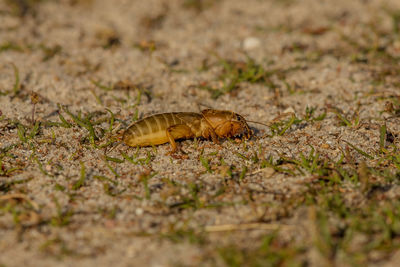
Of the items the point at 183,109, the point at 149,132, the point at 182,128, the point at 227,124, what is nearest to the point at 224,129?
the point at 227,124

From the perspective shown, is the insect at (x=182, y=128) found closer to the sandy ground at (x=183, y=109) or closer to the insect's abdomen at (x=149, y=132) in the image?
the insect's abdomen at (x=149, y=132)

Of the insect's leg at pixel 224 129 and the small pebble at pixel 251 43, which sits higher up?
the small pebble at pixel 251 43

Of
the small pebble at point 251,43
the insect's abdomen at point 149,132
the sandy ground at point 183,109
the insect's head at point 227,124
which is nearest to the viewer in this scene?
the sandy ground at point 183,109

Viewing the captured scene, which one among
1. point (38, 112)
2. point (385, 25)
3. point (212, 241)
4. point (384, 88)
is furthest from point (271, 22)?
point (212, 241)

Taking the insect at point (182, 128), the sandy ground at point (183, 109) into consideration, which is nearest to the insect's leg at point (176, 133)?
the insect at point (182, 128)

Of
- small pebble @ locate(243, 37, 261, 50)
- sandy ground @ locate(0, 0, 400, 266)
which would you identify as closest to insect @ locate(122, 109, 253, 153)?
sandy ground @ locate(0, 0, 400, 266)

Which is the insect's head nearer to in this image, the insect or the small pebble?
the insect
